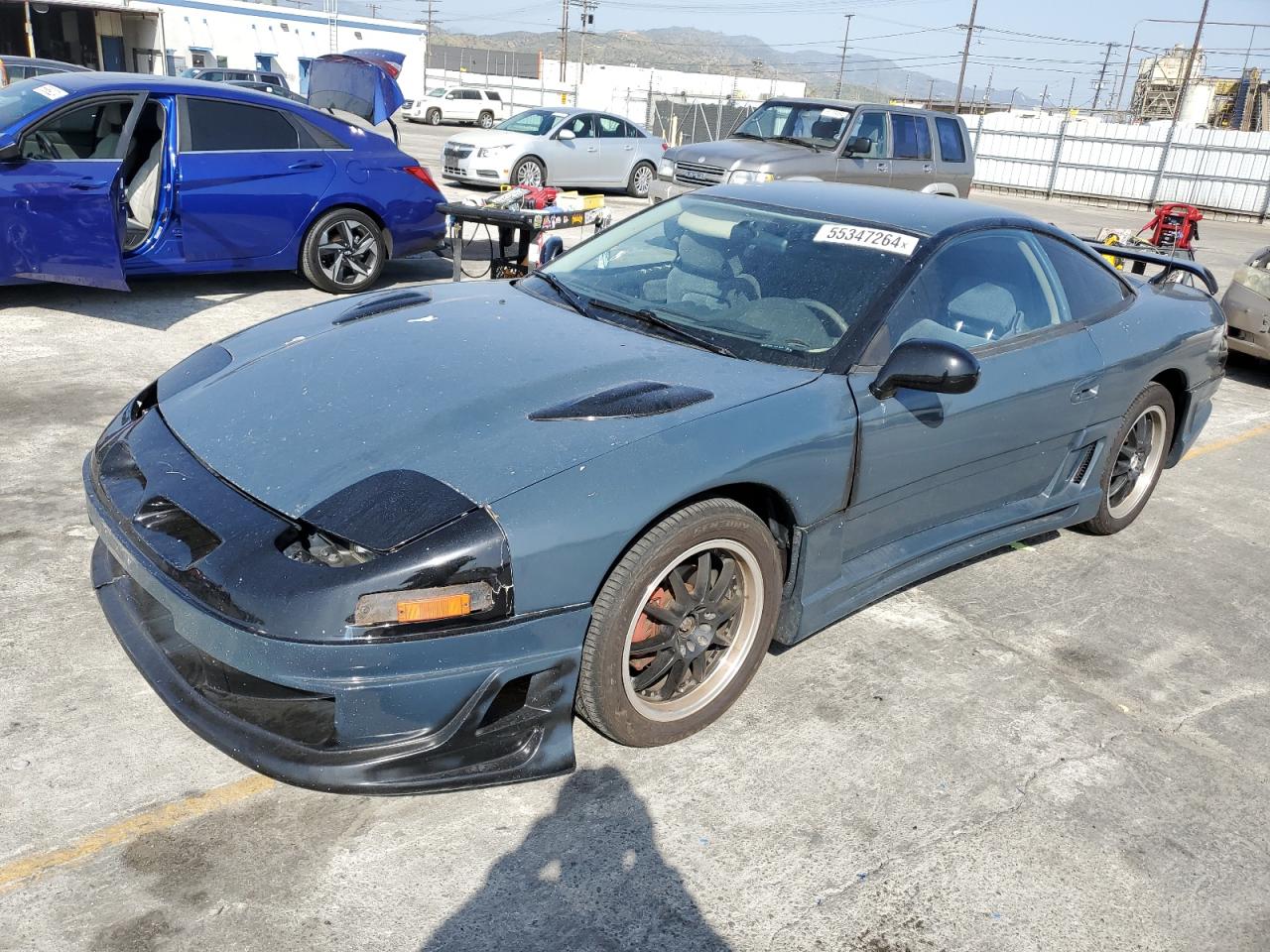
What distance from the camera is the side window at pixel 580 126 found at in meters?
17.1

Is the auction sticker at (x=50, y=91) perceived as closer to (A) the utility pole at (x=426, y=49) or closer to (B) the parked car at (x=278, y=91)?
(B) the parked car at (x=278, y=91)

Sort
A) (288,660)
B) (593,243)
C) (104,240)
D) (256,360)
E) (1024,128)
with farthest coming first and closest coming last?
(1024,128), (104,240), (593,243), (256,360), (288,660)

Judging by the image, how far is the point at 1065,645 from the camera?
395 cm

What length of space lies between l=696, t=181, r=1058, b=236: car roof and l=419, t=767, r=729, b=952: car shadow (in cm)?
229

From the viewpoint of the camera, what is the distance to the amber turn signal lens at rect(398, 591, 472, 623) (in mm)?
2424

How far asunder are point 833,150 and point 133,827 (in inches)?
459

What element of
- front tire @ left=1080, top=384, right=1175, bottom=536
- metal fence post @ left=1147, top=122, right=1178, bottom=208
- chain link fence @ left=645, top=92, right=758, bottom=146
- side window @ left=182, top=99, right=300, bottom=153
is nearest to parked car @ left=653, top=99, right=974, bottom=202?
side window @ left=182, top=99, right=300, bottom=153

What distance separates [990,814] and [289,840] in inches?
73.2

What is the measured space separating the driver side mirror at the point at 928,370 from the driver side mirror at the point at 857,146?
397 inches

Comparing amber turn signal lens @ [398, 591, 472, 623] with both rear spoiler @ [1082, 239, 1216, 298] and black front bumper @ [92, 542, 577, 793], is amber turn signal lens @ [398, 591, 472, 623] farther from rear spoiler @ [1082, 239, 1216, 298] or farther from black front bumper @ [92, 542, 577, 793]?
rear spoiler @ [1082, 239, 1216, 298]

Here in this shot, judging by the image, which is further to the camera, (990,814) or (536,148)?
(536,148)

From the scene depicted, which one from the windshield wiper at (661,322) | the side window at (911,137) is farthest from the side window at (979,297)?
the side window at (911,137)

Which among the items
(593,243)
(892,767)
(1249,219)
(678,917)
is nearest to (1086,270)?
(593,243)

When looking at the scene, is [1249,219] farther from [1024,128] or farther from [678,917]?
[678,917]
